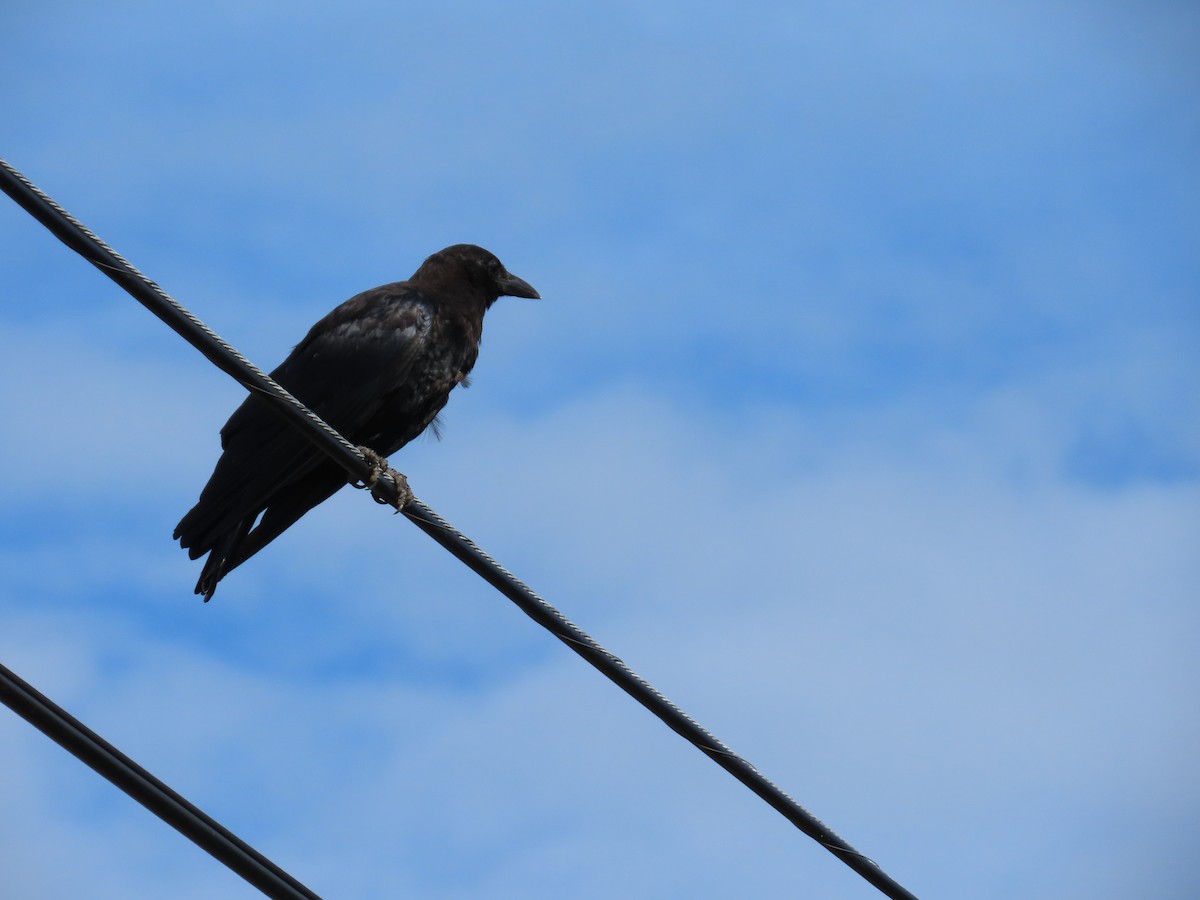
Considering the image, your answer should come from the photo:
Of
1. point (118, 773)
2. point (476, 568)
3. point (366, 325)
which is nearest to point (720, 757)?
point (476, 568)

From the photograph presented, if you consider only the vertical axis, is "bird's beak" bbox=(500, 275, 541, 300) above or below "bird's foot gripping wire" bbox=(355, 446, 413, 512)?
above

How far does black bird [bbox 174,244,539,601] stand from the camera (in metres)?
6.89

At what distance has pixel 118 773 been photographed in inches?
138

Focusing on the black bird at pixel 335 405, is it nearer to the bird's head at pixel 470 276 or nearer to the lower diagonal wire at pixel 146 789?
the bird's head at pixel 470 276

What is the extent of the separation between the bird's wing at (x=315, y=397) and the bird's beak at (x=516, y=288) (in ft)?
3.07

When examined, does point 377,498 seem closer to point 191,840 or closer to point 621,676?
point 621,676

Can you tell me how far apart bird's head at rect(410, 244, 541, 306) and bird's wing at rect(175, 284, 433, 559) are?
0.39m

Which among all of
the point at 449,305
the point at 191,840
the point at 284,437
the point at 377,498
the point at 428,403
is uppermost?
the point at 449,305

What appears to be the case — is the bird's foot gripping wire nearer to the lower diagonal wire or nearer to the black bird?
→ the black bird

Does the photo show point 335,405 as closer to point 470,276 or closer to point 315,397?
point 315,397

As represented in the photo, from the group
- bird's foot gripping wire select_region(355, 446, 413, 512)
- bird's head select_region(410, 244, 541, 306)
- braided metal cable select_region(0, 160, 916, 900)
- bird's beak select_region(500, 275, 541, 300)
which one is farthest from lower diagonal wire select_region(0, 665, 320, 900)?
bird's beak select_region(500, 275, 541, 300)

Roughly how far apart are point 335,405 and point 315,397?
0.50 feet

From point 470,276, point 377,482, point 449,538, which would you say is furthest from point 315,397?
point 449,538

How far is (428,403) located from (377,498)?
1.66 m
